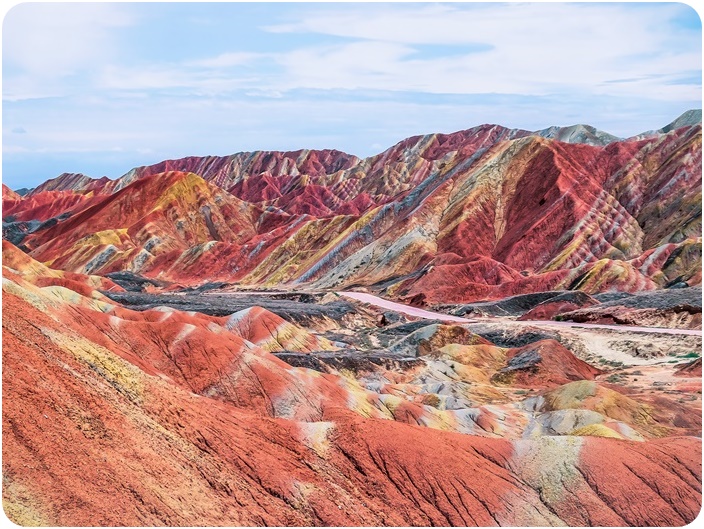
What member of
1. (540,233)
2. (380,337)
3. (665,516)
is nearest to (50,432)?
(665,516)

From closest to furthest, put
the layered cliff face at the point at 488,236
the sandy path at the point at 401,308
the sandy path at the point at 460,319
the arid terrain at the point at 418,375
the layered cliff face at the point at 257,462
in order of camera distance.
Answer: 1. the layered cliff face at the point at 257,462
2. the arid terrain at the point at 418,375
3. the sandy path at the point at 460,319
4. the sandy path at the point at 401,308
5. the layered cliff face at the point at 488,236

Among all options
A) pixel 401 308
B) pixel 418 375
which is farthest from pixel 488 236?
pixel 418 375

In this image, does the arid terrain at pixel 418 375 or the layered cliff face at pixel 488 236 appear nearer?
the arid terrain at pixel 418 375

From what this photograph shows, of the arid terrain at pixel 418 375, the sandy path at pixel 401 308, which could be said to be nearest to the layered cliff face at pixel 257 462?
the arid terrain at pixel 418 375

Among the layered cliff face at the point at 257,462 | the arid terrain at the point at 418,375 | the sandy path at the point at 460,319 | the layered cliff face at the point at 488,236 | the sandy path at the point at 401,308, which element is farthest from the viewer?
the layered cliff face at the point at 488,236

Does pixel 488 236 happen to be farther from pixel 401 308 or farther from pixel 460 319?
pixel 460 319

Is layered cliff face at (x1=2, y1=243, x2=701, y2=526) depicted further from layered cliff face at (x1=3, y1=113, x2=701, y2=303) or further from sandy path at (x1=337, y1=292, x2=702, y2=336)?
layered cliff face at (x1=3, y1=113, x2=701, y2=303)

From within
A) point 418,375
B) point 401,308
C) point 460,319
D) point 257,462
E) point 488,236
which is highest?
point 257,462

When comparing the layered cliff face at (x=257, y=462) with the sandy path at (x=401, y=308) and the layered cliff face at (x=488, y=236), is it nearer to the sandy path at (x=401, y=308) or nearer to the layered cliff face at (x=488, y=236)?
the sandy path at (x=401, y=308)
